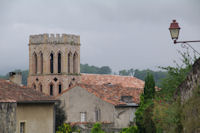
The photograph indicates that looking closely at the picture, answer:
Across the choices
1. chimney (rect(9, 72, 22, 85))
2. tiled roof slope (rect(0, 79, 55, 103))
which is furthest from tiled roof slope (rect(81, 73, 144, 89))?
tiled roof slope (rect(0, 79, 55, 103))

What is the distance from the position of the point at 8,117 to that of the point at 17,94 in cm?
341

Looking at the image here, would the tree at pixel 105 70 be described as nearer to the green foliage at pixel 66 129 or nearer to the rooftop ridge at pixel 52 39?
the rooftop ridge at pixel 52 39

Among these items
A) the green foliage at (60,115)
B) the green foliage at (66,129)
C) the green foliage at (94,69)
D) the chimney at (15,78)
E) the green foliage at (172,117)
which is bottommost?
the green foliage at (66,129)

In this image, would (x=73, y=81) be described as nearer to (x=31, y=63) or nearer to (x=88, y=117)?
(x=31, y=63)

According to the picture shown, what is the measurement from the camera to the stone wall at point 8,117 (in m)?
28.0

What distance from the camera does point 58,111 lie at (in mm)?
47938

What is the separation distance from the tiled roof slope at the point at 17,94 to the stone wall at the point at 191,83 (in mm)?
14592

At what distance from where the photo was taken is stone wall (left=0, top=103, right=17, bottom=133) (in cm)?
2795

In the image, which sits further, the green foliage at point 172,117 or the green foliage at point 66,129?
the green foliage at point 66,129

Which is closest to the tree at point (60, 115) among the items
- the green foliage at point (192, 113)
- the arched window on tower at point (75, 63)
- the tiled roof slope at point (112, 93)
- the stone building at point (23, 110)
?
the tiled roof slope at point (112, 93)

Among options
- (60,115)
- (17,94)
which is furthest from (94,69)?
(17,94)

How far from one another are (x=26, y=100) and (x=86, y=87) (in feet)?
55.2

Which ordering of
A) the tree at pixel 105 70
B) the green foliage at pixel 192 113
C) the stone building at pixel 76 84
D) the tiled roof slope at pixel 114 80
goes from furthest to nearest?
the tree at pixel 105 70
the tiled roof slope at pixel 114 80
the stone building at pixel 76 84
the green foliage at pixel 192 113

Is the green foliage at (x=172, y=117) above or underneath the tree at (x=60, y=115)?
above
